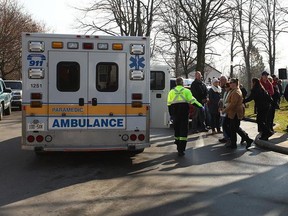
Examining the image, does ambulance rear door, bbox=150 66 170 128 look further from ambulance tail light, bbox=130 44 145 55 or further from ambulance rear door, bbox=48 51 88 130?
ambulance rear door, bbox=48 51 88 130

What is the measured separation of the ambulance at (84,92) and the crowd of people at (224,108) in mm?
1377

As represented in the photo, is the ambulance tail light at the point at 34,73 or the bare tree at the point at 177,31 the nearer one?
the ambulance tail light at the point at 34,73

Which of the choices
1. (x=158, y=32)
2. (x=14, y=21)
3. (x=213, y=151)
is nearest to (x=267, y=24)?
(x=158, y=32)

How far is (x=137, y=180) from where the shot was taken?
7441 millimetres

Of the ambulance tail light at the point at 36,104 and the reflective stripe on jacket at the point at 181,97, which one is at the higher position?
the reflective stripe on jacket at the point at 181,97

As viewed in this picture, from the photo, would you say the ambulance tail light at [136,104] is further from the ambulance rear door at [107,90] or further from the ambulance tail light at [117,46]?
the ambulance tail light at [117,46]

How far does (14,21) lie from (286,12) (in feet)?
88.9

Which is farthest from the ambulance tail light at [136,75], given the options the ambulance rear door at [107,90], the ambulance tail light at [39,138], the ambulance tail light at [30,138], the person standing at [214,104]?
the person standing at [214,104]

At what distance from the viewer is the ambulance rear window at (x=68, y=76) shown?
8648 millimetres

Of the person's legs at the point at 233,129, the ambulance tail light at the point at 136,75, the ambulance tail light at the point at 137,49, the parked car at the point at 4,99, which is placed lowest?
the person's legs at the point at 233,129

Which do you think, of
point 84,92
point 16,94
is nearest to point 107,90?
point 84,92

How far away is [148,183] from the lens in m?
7.20

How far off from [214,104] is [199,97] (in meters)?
0.51

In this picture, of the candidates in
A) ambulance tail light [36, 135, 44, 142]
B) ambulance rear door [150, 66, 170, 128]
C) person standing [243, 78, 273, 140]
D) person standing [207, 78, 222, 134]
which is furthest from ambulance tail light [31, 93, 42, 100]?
person standing [207, 78, 222, 134]
